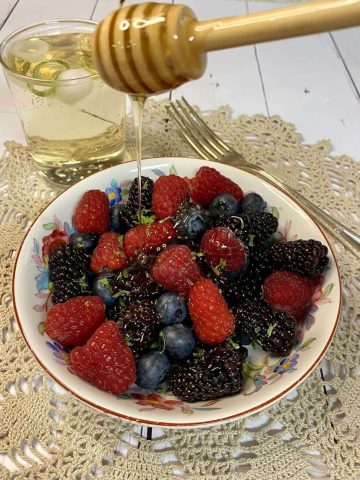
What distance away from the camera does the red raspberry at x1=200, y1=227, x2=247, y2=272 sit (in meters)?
0.72

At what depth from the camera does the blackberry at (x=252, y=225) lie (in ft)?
2.54

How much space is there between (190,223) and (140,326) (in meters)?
0.20

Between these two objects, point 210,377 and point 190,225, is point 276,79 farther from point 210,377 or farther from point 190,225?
point 210,377

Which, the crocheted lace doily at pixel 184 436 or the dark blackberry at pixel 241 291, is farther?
the dark blackberry at pixel 241 291

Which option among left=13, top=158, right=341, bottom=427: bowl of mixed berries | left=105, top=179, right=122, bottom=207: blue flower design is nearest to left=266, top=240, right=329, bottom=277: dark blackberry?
left=13, top=158, right=341, bottom=427: bowl of mixed berries

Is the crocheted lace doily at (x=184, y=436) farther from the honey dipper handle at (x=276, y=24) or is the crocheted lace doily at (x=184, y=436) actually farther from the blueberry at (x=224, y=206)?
the honey dipper handle at (x=276, y=24)

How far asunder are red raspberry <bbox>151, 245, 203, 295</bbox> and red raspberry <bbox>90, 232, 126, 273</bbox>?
71 mm

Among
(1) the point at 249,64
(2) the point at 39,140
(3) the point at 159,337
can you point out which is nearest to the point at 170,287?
(3) the point at 159,337

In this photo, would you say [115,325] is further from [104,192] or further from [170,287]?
[104,192]

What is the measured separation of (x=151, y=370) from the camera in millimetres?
642

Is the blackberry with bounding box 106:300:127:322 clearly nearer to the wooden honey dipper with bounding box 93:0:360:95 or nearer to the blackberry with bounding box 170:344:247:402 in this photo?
the blackberry with bounding box 170:344:247:402

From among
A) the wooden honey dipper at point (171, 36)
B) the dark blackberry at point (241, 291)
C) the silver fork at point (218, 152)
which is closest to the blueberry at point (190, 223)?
the dark blackberry at point (241, 291)

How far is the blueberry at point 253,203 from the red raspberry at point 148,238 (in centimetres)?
14

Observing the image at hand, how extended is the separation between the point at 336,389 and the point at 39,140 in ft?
2.40
